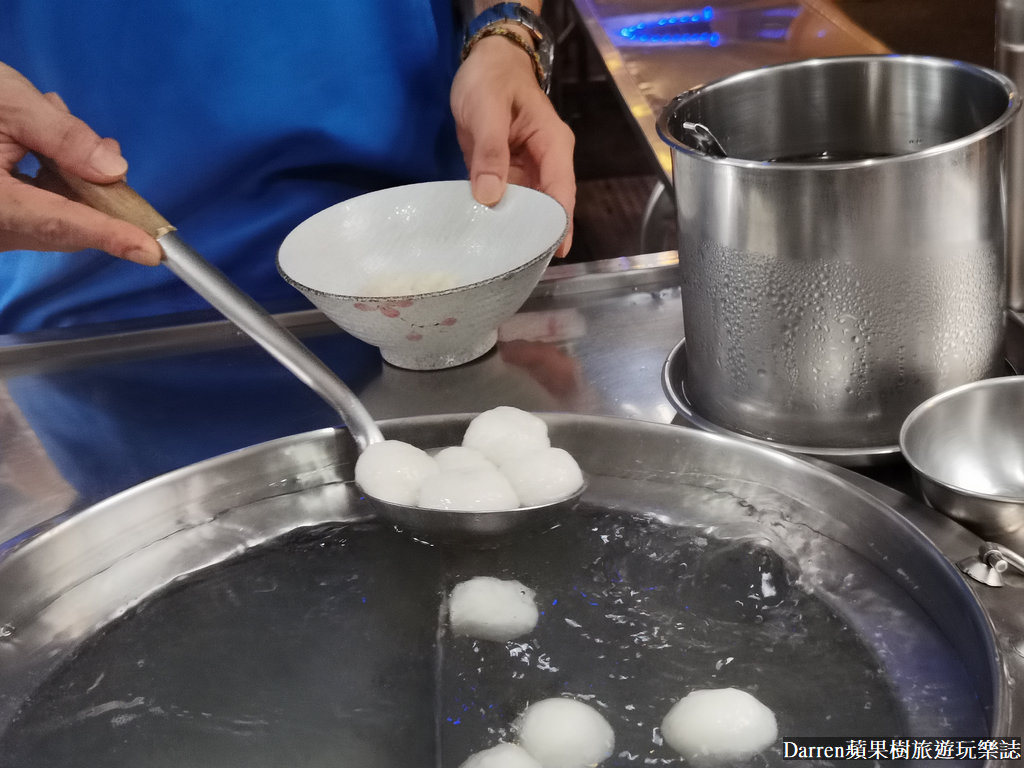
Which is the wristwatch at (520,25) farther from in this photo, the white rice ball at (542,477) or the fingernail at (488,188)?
the white rice ball at (542,477)

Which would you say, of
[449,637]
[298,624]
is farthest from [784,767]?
[298,624]

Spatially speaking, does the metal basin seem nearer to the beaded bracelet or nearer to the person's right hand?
the person's right hand

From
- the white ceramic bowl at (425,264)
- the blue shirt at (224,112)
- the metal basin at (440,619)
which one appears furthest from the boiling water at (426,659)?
the blue shirt at (224,112)

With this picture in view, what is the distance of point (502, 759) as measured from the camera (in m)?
0.67

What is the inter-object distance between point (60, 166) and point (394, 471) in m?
0.50

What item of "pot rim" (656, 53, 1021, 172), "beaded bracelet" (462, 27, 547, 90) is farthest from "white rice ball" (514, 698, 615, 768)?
"beaded bracelet" (462, 27, 547, 90)

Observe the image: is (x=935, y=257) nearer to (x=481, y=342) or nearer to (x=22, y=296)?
(x=481, y=342)

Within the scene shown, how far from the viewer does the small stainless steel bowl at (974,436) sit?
32.7 inches

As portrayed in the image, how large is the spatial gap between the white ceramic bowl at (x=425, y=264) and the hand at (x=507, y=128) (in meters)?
0.04

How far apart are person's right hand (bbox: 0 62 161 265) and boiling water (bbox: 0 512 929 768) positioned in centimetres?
38

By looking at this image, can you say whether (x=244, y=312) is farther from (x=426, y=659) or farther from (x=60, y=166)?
(x=426, y=659)

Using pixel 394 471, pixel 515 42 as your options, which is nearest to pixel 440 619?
pixel 394 471

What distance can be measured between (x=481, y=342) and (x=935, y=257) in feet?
1.61

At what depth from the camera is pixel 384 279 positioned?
45.4 inches
